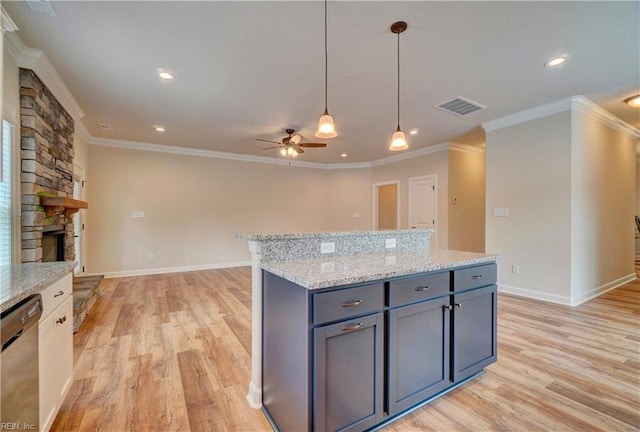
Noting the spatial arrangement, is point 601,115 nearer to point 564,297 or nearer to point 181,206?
point 564,297

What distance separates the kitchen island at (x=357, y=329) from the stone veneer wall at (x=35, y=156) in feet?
8.29

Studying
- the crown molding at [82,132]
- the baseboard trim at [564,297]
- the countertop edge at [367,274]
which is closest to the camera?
the countertop edge at [367,274]

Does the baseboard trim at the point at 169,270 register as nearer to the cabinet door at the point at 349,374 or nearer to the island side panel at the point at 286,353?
the island side panel at the point at 286,353

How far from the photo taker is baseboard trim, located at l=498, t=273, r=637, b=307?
3.80 metres

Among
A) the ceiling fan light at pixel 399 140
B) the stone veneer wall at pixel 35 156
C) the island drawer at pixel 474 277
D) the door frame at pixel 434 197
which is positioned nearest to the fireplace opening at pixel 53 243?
the stone veneer wall at pixel 35 156

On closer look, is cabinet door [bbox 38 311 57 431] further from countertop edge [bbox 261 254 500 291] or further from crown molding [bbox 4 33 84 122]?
crown molding [bbox 4 33 84 122]

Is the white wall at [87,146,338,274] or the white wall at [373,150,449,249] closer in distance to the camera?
the white wall at [87,146,338,274]

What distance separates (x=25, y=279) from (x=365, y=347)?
1.87 m

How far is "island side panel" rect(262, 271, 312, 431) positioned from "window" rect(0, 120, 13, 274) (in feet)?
7.89

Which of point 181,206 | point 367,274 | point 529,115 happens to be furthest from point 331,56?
point 181,206

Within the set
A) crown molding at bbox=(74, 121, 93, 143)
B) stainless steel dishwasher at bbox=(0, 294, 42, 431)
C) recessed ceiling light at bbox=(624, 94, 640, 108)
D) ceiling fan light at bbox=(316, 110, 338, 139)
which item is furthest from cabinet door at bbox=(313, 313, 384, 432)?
crown molding at bbox=(74, 121, 93, 143)

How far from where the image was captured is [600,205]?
4219mm

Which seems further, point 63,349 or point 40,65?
point 40,65

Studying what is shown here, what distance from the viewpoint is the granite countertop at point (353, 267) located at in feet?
4.61
